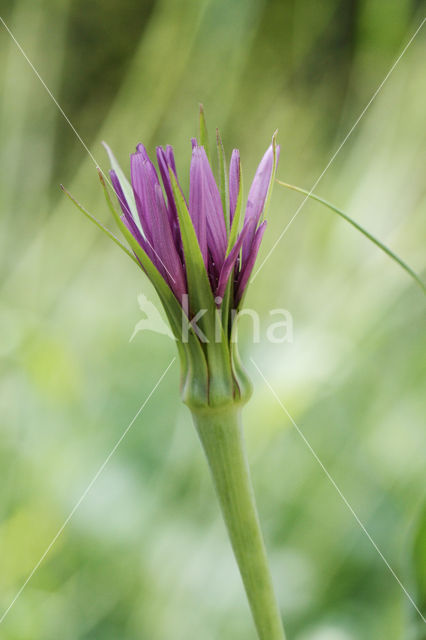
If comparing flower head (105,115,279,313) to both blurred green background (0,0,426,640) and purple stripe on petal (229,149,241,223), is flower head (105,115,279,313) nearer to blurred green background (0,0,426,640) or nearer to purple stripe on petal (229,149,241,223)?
purple stripe on petal (229,149,241,223)

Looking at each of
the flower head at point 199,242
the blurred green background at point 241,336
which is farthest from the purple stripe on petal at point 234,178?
the blurred green background at point 241,336

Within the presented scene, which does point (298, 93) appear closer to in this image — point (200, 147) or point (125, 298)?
point (125, 298)

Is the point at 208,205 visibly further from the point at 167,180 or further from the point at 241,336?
the point at 241,336

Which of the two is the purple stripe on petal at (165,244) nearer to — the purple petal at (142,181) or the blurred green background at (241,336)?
the purple petal at (142,181)

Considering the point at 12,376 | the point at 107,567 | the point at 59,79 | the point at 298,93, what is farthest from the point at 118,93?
the point at 107,567

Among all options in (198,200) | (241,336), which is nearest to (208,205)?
(198,200)

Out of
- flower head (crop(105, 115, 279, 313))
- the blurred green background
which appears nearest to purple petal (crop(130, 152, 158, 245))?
flower head (crop(105, 115, 279, 313))
